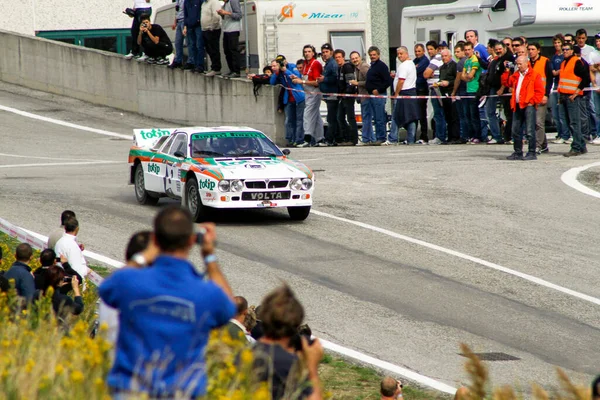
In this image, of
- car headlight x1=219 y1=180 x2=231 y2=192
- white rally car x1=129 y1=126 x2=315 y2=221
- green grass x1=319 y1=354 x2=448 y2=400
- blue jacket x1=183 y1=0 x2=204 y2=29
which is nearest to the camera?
green grass x1=319 y1=354 x2=448 y2=400

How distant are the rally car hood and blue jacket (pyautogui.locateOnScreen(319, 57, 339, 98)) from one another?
9097mm

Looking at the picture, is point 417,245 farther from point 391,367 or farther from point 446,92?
point 446,92

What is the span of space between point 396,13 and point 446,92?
9.73 metres

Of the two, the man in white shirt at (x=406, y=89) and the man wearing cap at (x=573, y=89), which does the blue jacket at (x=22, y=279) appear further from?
the man in white shirt at (x=406, y=89)

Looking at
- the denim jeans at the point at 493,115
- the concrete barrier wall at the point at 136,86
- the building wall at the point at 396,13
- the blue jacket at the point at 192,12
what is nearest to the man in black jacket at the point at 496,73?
the denim jeans at the point at 493,115

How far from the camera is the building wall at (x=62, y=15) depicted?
134ft

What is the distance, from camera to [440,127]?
25.0 meters

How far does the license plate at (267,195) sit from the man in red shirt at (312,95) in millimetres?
10011

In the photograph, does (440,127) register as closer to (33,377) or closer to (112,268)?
(112,268)

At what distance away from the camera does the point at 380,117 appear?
81.6 ft

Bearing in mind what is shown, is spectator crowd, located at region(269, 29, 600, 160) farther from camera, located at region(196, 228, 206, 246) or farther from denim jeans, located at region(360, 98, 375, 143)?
camera, located at region(196, 228, 206, 246)

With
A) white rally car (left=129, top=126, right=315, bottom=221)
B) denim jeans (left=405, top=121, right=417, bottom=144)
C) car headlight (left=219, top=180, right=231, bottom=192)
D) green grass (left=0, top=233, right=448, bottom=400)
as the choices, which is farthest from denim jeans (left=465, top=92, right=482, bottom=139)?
green grass (left=0, top=233, right=448, bottom=400)

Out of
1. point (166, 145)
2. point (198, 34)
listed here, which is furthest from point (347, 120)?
point (166, 145)

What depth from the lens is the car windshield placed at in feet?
53.4
